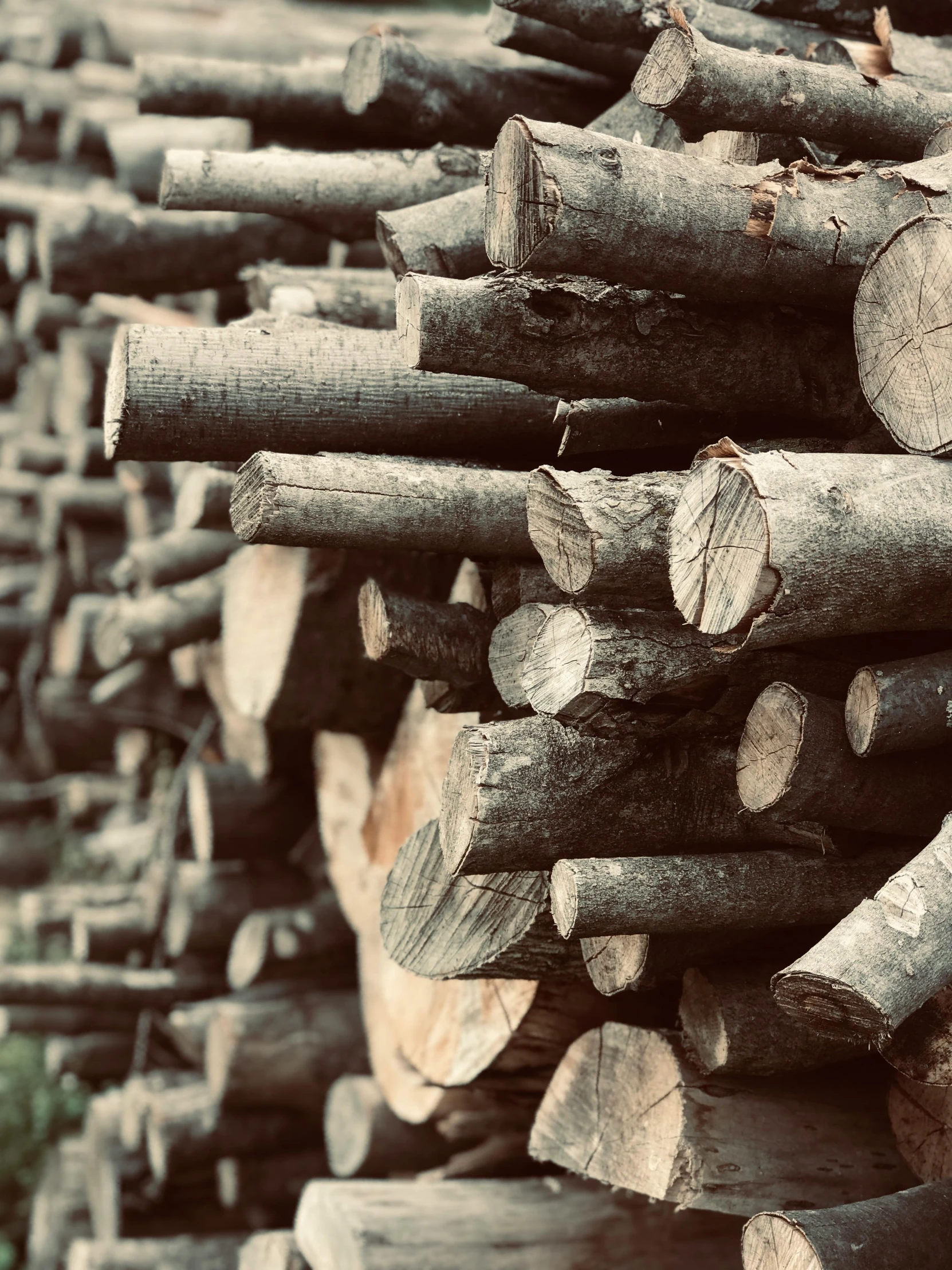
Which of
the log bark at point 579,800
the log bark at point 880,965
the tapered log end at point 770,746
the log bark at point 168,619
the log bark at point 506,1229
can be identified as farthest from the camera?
the log bark at point 168,619

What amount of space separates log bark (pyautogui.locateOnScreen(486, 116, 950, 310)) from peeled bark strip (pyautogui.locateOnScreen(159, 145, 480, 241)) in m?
0.90

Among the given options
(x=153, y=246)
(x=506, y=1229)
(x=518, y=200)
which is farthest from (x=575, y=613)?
(x=153, y=246)

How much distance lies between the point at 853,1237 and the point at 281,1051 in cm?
203

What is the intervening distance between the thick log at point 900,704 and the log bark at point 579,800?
16cm

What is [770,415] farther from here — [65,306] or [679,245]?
[65,306]

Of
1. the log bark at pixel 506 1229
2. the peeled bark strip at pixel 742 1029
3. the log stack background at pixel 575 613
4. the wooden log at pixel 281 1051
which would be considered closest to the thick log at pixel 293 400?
the log stack background at pixel 575 613

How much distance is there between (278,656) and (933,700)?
147 cm

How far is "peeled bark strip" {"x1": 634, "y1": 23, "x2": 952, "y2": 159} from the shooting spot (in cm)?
178

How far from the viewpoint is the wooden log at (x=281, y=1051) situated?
11.0ft

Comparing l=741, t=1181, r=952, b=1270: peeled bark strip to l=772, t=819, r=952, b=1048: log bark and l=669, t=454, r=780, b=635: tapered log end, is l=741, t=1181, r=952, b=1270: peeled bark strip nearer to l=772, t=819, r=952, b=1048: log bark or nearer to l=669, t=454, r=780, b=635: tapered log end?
l=772, t=819, r=952, b=1048: log bark

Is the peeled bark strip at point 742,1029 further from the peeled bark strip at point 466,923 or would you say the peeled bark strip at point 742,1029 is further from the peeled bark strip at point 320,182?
the peeled bark strip at point 320,182

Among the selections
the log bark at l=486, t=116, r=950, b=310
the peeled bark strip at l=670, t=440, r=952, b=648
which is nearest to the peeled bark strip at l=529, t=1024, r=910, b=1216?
the peeled bark strip at l=670, t=440, r=952, b=648

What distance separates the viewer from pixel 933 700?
64.2 inches

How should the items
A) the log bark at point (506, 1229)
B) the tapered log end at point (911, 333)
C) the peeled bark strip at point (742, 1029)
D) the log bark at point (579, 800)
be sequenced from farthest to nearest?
the log bark at point (506, 1229)
the peeled bark strip at point (742, 1029)
the log bark at point (579, 800)
the tapered log end at point (911, 333)
